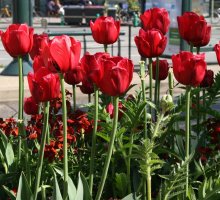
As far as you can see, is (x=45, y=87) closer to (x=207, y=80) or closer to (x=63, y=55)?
(x=63, y=55)

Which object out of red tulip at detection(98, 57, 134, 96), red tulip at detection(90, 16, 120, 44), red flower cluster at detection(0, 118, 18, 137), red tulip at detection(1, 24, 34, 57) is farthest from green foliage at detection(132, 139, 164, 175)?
red flower cluster at detection(0, 118, 18, 137)

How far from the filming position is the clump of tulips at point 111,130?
2.58 meters

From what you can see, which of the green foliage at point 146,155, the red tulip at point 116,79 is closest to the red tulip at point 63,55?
the red tulip at point 116,79

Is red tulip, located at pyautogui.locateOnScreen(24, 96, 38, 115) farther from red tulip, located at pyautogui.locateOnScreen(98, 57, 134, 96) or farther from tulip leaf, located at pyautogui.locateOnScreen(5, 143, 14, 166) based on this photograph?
red tulip, located at pyautogui.locateOnScreen(98, 57, 134, 96)

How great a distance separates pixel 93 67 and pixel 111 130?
15.5 inches

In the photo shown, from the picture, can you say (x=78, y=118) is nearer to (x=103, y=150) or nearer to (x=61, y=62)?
(x=103, y=150)

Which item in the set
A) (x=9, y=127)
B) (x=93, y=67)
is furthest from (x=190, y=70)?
(x=9, y=127)

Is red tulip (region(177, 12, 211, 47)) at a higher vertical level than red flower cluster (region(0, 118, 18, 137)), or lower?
higher

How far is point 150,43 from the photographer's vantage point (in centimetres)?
330

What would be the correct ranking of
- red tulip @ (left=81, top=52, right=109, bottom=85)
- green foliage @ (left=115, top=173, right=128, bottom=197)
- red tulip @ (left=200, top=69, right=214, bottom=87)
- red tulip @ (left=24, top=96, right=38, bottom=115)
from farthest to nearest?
red tulip @ (left=200, top=69, right=214, bottom=87) → red tulip @ (left=24, top=96, right=38, bottom=115) → green foliage @ (left=115, top=173, right=128, bottom=197) → red tulip @ (left=81, top=52, right=109, bottom=85)

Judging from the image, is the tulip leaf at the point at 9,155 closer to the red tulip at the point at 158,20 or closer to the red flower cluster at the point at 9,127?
the red flower cluster at the point at 9,127

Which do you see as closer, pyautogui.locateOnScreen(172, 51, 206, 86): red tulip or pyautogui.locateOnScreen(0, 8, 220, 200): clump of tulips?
pyautogui.locateOnScreen(0, 8, 220, 200): clump of tulips

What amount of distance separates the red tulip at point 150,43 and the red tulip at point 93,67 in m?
0.59

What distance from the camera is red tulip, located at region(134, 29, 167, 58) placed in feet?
10.8
